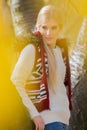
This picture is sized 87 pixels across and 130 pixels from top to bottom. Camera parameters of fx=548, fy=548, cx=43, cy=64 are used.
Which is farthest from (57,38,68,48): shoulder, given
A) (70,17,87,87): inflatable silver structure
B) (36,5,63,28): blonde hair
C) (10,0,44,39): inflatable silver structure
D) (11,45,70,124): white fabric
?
(70,17,87,87): inflatable silver structure

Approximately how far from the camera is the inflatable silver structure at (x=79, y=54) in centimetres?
313

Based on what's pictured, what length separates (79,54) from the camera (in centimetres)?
317

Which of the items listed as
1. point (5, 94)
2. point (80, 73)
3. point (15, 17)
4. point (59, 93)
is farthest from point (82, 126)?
point (5, 94)

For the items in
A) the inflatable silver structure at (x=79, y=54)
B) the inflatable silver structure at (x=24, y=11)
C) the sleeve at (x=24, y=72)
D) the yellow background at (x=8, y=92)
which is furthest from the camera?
the inflatable silver structure at (x=79, y=54)

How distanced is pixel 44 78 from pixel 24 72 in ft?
0.28

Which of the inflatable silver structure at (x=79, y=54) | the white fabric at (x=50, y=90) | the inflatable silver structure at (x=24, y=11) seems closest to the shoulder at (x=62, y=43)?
the white fabric at (x=50, y=90)

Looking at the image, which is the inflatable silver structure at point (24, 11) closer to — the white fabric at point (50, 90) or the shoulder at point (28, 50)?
the white fabric at point (50, 90)

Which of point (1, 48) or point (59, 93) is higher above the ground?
point (1, 48)

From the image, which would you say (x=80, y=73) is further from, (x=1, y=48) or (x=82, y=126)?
(x=1, y=48)

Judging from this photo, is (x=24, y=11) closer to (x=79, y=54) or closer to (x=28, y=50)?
(x=79, y=54)

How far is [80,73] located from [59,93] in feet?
2.99

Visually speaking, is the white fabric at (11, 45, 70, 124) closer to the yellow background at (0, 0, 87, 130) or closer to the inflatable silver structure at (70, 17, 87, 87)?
the yellow background at (0, 0, 87, 130)

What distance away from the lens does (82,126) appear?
316 centimetres

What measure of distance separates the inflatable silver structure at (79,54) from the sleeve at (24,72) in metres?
1.01
